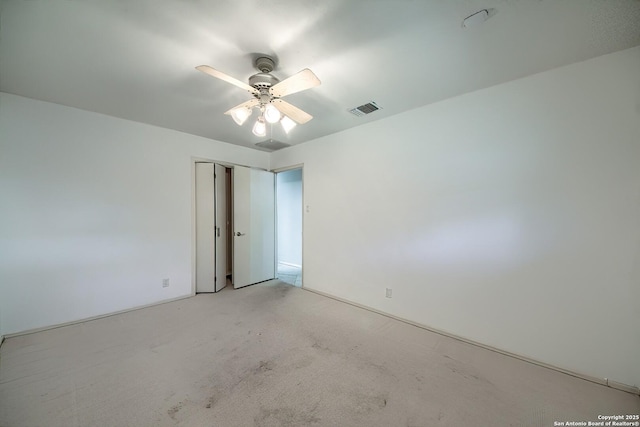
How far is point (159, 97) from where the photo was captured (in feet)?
8.08

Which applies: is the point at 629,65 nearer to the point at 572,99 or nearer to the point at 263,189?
the point at 572,99

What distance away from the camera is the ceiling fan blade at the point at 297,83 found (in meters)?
1.58

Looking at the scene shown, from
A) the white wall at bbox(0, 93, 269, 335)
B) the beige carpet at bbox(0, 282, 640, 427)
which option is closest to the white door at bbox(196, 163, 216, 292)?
the white wall at bbox(0, 93, 269, 335)

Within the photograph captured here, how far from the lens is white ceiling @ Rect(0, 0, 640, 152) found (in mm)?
1404

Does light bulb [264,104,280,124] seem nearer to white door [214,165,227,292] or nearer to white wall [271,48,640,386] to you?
white wall [271,48,640,386]

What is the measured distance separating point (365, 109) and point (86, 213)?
387cm

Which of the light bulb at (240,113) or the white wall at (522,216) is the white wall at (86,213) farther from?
the white wall at (522,216)

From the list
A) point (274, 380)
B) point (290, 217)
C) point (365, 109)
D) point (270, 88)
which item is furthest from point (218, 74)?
point (290, 217)

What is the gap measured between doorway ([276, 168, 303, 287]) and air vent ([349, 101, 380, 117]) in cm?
300

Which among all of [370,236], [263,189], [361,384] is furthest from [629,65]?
[263,189]

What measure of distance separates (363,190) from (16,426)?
3.67m

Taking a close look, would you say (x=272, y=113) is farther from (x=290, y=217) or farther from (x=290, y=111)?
(x=290, y=217)

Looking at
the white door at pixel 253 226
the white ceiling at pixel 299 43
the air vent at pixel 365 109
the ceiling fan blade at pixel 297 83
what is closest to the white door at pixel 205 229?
the white door at pixel 253 226

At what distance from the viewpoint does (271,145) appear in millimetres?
4293
